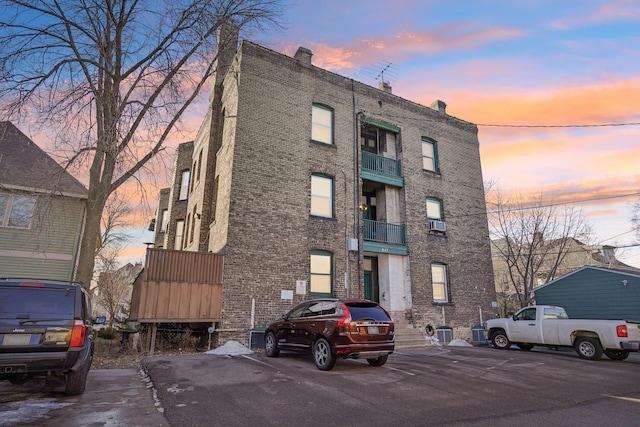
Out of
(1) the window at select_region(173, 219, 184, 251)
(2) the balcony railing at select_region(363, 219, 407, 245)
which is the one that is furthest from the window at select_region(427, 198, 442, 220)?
(1) the window at select_region(173, 219, 184, 251)

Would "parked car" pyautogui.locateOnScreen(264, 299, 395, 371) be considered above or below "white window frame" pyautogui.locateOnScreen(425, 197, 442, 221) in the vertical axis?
below

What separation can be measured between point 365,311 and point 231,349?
5.43 m

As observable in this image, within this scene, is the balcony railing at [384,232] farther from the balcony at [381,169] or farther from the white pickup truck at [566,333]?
the white pickup truck at [566,333]

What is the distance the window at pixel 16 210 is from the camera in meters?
14.7

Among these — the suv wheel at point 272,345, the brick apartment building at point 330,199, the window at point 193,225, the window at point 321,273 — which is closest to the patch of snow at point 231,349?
the brick apartment building at point 330,199

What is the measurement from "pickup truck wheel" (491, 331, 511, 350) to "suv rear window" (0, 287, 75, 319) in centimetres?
1431

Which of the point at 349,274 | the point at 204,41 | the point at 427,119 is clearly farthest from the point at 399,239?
the point at 204,41

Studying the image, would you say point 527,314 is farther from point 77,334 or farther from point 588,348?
point 77,334

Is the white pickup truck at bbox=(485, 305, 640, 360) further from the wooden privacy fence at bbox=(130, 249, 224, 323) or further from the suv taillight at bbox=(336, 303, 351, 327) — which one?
the wooden privacy fence at bbox=(130, 249, 224, 323)

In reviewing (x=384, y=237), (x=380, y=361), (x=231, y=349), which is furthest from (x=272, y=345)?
(x=384, y=237)

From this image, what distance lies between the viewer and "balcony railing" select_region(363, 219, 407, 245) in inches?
667

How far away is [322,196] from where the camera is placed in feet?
52.1

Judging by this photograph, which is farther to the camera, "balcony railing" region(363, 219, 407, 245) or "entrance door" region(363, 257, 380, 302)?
"entrance door" region(363, 257, 380, 302)

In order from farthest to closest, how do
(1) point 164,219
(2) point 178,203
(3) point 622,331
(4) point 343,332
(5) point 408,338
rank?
(1) point 164,219 → (2) point 178,203 → (5) point 408,338 → (3) point 622,331 → (4) point 343,332
